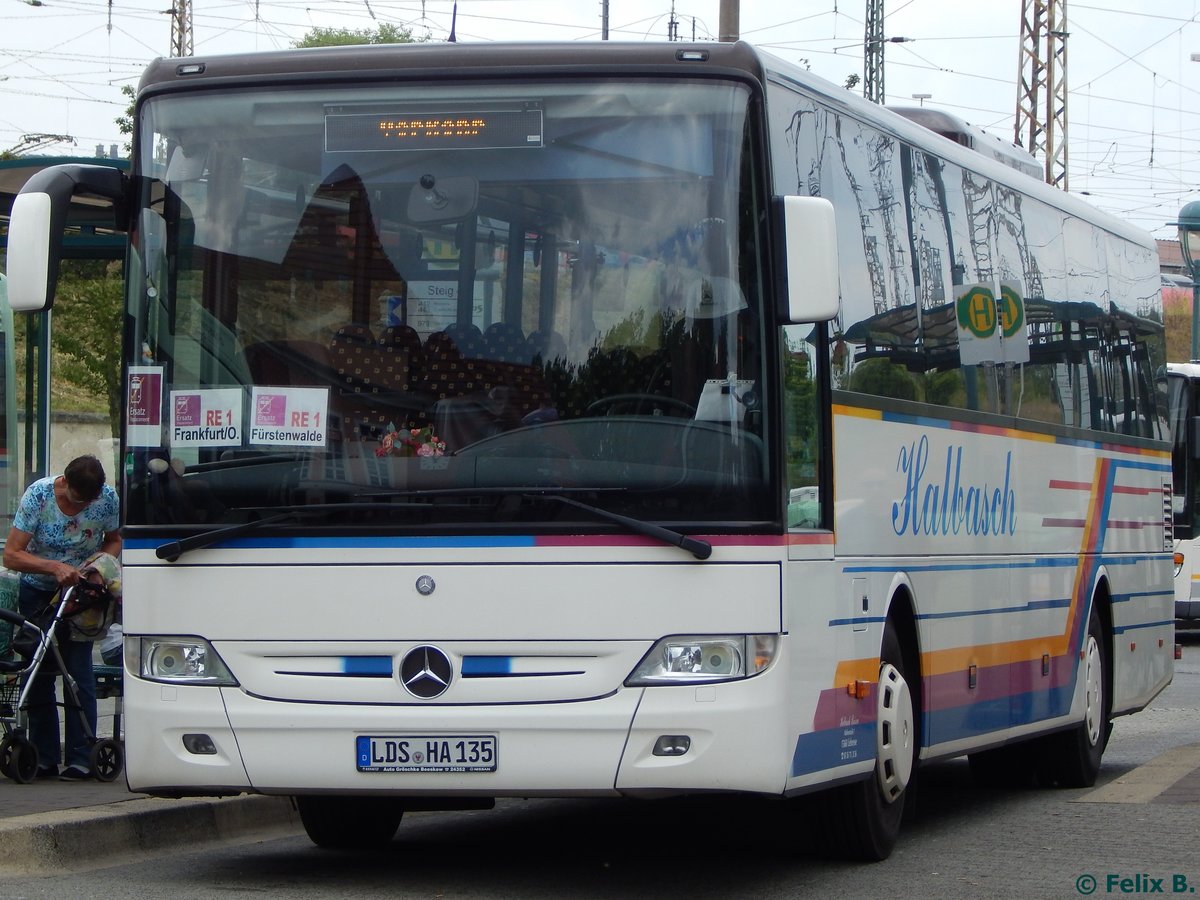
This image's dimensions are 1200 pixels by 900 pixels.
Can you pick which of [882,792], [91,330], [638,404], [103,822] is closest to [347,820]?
[103,822]

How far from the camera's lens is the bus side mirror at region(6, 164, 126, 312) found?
8195 mm

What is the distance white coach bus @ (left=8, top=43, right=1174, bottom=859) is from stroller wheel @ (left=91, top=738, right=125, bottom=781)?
122 inches

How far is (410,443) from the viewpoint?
26.5 feet

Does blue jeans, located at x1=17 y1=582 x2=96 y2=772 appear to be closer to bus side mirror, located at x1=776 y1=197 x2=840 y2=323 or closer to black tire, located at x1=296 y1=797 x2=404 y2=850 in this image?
black tire, located at x1=296 y1=797 x2=404 y2=850

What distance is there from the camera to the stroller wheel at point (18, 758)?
11109 millimetres

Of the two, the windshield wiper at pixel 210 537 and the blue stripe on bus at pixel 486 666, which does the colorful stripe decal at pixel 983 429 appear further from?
the windshield wiper at pixel 210 537

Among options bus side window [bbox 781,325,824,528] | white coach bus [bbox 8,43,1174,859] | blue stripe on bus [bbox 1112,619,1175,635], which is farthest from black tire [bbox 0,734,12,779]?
blue stripe on bus [bbox 1112,619,1175,635]

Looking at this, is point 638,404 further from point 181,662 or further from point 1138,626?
point 1138,626

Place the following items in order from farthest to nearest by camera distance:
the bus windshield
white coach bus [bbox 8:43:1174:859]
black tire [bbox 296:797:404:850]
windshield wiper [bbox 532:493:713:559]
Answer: black tire [bbox 296:797:404:850] → the bus windshield → white coach bus [bbox 8:43:1174:859] → windshield wiper [bbox 532:493:713:559]

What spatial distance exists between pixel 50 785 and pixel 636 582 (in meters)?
4.61

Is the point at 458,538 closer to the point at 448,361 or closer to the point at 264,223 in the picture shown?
the point at 448,361

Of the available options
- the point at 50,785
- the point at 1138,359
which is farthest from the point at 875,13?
the point at 50,785

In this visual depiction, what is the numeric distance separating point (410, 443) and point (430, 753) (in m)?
1.17

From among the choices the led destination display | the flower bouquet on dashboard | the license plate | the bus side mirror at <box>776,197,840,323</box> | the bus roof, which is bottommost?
the license plate
